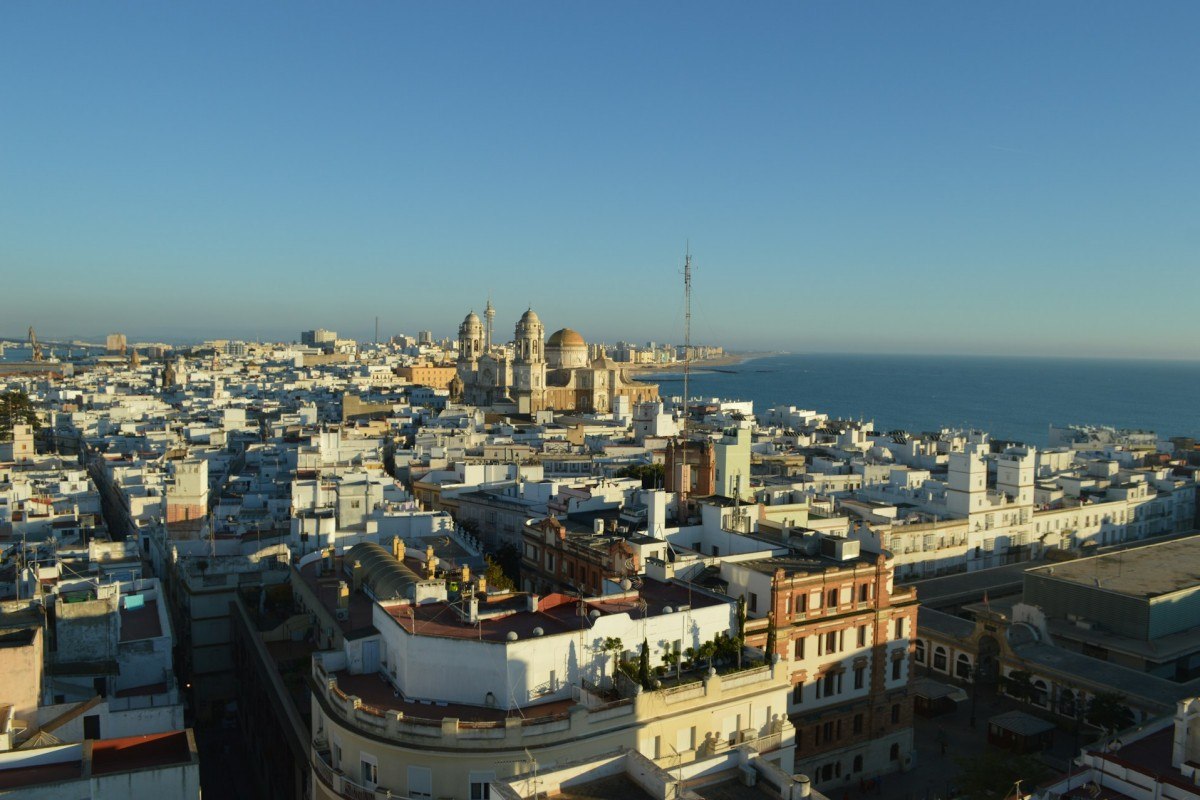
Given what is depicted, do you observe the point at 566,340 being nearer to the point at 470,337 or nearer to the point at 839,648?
the point at 470,337

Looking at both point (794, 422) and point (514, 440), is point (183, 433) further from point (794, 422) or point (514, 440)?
point (794, 422)

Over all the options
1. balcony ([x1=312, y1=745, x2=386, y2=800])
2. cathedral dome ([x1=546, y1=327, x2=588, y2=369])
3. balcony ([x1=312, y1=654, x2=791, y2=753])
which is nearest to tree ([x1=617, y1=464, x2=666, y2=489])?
balcony ([x1=312, y1=654, x2=791, y2=753])

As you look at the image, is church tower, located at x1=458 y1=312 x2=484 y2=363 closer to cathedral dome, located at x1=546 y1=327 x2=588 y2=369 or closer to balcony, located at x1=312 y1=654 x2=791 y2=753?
cathedral dome, located at x1=546 y1=327 x2=588 y2=369

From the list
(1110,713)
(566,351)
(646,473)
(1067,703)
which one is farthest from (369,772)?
(566,351)

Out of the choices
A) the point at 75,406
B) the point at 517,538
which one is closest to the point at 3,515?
the point at 517,538

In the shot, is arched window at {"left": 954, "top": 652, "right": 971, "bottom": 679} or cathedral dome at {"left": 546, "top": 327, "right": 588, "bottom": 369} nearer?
arched window at {"left": 954, "top": 652, "right": 971, "bottom": 679}

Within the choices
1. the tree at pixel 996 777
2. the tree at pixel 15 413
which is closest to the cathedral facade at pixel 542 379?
the tree at pixel 15 413

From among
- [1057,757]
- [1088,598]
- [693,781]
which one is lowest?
[1057,757]
